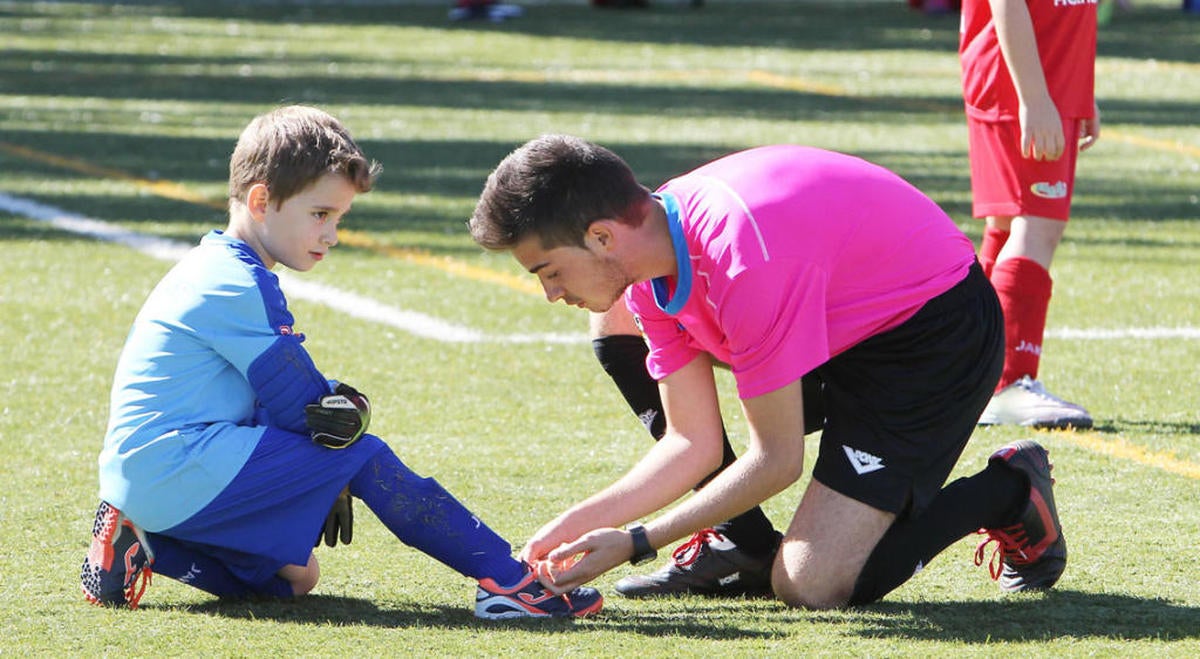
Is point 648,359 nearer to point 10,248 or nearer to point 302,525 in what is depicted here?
point 302,525

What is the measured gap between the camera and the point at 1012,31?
17.1ft

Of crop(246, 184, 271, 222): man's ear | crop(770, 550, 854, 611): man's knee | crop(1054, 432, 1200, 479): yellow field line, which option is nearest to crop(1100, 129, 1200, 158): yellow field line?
crop(1054, 432, 1200, 479): yellow field line

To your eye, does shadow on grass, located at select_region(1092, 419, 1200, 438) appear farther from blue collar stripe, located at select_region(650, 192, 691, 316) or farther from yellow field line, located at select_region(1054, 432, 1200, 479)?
blue collar stripe, located at select_region(650, 192, 691, 316)

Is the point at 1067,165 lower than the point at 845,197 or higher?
lower

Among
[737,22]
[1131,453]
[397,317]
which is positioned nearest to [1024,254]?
[1131,453]

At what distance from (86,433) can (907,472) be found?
2.56 metres

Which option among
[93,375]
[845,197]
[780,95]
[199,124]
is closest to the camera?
[845,197]

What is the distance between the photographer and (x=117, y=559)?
12.3 feet

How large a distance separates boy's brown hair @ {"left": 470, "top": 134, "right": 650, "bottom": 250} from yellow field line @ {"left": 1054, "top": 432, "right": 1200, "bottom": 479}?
6.83 feet

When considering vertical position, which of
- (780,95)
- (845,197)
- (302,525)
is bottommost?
(780,95)

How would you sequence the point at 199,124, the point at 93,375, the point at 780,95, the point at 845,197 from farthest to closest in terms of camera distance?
the point at 780,95
the point at 199,124
the point at 93,375
the point at 845,197

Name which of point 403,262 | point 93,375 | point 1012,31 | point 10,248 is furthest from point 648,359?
point 10,248

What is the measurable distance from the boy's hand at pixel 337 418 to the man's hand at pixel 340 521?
0.46 feet

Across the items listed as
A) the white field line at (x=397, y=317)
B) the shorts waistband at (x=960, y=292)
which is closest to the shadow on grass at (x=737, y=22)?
the white field line at (x=397, y=317)
